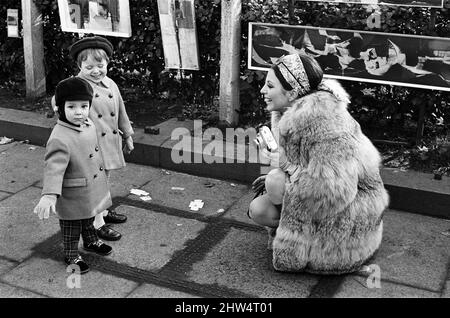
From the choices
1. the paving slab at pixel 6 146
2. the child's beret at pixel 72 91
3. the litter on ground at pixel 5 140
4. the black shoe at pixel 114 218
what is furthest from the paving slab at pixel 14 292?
the litter on ground at pixel 5 140

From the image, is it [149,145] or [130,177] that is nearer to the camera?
[130,177]

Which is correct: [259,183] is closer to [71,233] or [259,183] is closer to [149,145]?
[71,233]

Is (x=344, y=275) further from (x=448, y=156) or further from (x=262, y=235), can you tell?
(x=448, y=156)

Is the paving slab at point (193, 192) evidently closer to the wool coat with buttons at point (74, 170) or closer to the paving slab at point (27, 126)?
the wool coat with buttons at point (74, 170)

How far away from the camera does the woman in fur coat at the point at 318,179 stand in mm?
3740

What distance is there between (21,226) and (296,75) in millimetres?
2379

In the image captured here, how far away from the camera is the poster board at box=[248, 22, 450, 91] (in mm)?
5375

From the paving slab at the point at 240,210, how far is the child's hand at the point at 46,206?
1615 millimetres

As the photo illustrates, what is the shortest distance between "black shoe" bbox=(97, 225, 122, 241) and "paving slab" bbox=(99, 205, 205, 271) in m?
0.04

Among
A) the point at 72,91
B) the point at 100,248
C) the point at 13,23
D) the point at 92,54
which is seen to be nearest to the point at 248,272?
the point at 100,248

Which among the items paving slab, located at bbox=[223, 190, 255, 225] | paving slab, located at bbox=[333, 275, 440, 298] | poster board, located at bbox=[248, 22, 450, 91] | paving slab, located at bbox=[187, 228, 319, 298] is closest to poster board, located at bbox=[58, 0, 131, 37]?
poster board, located at bbox=[248, 22, 450, 91]

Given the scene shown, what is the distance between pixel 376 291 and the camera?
3.95m

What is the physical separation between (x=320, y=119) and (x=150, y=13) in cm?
364

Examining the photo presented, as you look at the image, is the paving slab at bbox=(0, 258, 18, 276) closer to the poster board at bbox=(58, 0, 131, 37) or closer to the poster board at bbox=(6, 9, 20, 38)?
the poster board at bbox=(58, 0, 131, 37)
